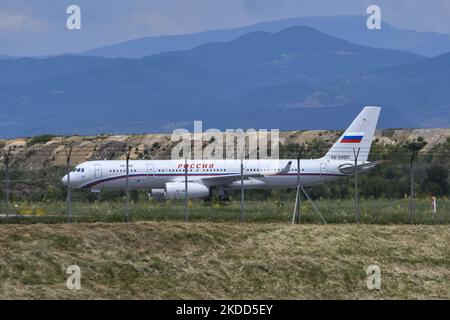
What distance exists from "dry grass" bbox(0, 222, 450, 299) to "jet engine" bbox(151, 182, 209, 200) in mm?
21880

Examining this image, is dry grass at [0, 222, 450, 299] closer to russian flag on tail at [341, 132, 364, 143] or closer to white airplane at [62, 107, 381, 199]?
white airplane at [62, 107, 381, 199]

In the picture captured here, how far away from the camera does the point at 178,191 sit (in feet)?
176

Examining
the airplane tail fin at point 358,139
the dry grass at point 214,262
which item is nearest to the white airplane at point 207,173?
the airplane tail fin at point 358,139

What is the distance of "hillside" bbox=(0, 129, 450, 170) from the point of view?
102m

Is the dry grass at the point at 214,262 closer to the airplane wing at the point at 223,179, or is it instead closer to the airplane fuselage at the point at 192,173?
the airplane wing at the point at 223,179

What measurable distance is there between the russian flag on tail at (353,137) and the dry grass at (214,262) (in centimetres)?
2982

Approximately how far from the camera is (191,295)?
81.4 ft

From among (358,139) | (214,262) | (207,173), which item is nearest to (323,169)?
(358,139)

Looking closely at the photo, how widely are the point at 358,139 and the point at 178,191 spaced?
12.9 metres

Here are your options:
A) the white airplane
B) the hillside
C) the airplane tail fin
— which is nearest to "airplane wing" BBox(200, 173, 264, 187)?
the white airplane

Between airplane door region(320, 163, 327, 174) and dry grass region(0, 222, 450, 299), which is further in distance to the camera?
airplane door region(320, 163, 327, 174)

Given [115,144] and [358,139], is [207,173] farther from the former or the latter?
[115,144]
